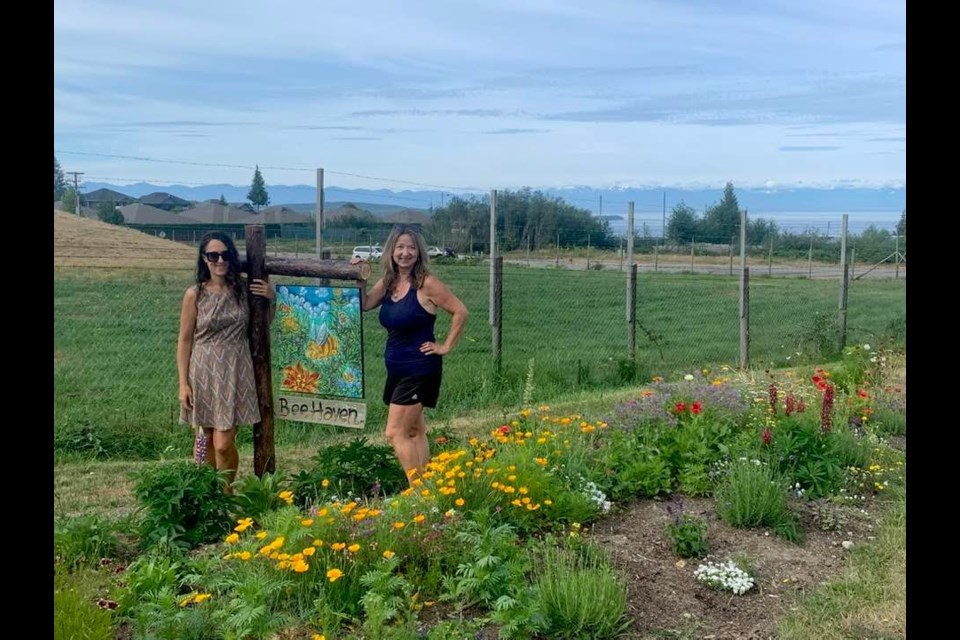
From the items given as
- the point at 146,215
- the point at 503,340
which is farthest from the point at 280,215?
the point at 503,340

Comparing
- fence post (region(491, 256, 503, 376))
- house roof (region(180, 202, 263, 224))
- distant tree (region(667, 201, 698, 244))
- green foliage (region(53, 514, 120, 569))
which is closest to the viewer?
green foliage (region(53, 514, 120, 569))

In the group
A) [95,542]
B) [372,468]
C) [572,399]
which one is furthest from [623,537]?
[572,399]

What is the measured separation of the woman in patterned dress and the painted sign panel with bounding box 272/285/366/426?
1.26 feet

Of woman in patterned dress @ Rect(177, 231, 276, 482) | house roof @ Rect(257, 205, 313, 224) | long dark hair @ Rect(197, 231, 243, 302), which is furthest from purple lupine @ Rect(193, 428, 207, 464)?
house roof @ Rect(257, 205, 313, 224)

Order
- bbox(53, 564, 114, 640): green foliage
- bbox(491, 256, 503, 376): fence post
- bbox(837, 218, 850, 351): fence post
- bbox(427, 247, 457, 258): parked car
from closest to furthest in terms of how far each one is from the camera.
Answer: bbox(53, 564, 114, 640): green foliage, bbox(491, 256, 503, 376): fence post, bbox(427, 247, 457, 258): parked car, bbox(837, 218, 850, 351): fence post

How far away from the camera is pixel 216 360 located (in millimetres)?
6492

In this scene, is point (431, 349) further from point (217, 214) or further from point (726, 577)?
point (217, 214)

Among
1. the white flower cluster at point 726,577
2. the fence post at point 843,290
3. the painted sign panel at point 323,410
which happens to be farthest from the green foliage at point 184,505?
the fence post at point 843,290

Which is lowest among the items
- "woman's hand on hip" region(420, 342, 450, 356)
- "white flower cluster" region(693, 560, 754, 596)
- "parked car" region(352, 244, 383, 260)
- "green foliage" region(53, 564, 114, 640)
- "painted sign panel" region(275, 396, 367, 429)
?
"white flower cluster" region(693, 560, 754, 596)

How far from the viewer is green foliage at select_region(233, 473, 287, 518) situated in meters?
5.74

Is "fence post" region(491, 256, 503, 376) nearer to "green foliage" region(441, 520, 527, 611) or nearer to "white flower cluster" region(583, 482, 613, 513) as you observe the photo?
"white flower cluster" region(583, 482, 613, 513)

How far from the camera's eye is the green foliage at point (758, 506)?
18.7ft

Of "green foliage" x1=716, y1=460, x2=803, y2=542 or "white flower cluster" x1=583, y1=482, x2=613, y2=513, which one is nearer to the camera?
"green foliage" x1=716, y1=460, x2=803, y2=542
